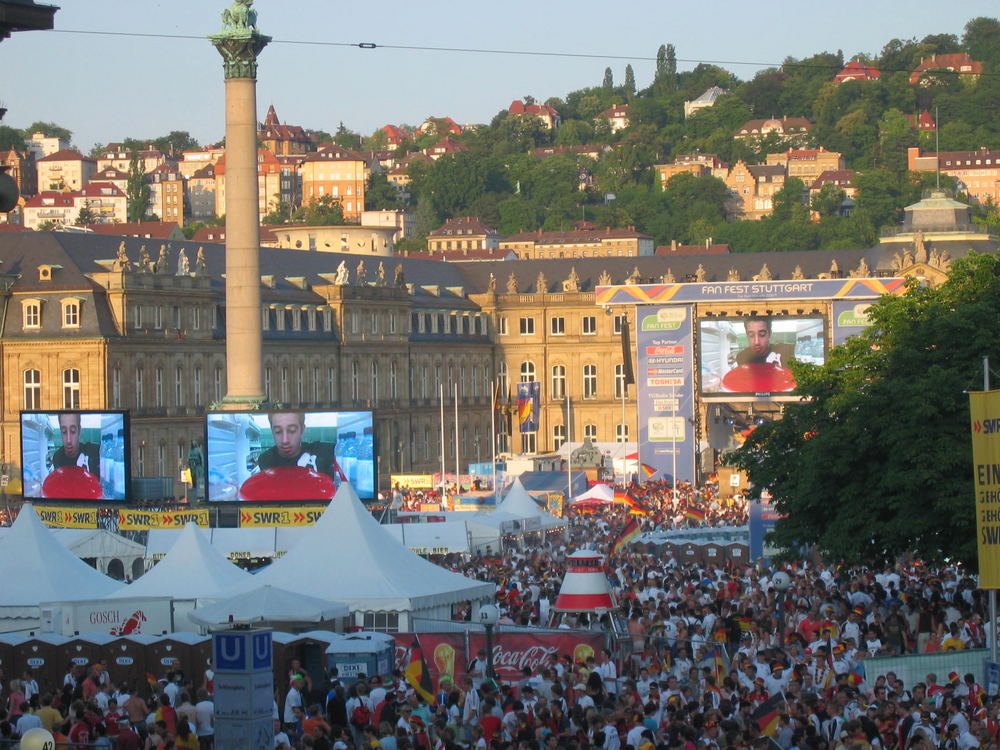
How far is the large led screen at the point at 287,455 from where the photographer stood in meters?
60.0

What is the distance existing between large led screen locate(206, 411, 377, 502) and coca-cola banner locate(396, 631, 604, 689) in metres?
31.7

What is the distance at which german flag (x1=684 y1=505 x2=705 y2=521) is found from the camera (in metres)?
58.7

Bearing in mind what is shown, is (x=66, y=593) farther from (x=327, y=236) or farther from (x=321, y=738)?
(x=327, y=236)

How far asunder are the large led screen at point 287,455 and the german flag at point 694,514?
359 inches

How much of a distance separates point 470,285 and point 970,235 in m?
29.0

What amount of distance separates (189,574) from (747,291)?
71713 millimetres

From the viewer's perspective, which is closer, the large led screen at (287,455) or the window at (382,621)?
the window at (382,621)

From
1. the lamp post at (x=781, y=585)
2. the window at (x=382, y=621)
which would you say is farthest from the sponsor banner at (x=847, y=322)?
the window at (x=382, y=621)

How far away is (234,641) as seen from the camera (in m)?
19.9

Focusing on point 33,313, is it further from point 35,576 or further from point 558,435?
point 35,576

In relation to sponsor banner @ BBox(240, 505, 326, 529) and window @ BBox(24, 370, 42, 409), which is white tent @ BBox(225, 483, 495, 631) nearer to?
sponsor banner @ BBox(240, 505, 326, 529)

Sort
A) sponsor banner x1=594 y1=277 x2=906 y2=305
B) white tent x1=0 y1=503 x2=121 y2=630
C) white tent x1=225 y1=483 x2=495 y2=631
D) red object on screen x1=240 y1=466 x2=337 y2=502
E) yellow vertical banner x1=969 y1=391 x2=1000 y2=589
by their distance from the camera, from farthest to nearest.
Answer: sponsor banner x1=594 y1=277 x2=906 y2=305, red object on screen x1=240 y1=466 x2=337 y2=502, white tent x1=0 y1=503 x2=121 y2=630, white tent x1=225 y1=483 x2=495 y2=631, yellow vertical banner x1=969 y1=391 x2=1000 y2=589

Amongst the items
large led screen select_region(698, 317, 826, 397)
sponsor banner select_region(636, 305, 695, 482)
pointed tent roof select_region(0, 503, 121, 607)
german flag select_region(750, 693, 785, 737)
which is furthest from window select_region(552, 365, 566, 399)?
german flag select_region(750, 693, 785, 737)

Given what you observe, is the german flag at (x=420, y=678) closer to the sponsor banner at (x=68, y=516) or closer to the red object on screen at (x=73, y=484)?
the sponsor banner at (x=68, y=516)
